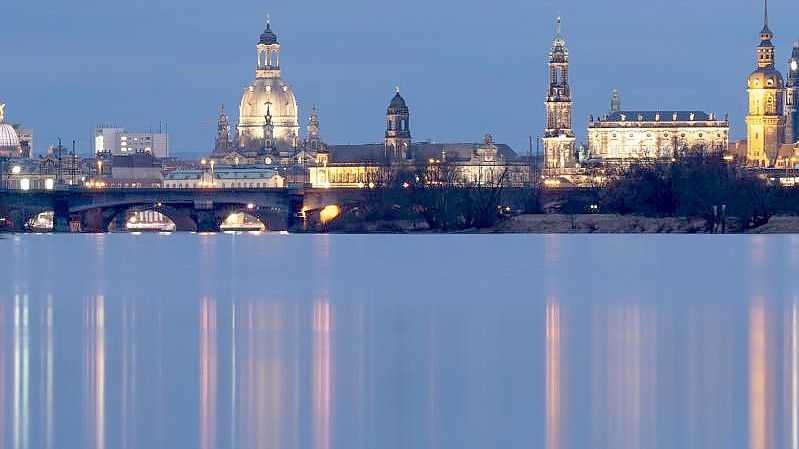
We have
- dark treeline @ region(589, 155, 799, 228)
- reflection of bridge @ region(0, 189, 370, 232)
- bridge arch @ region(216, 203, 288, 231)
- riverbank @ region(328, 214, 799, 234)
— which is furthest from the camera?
bridge arch @ region(216, 203, 288, 231)

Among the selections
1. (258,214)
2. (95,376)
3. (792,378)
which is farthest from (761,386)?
(258,214)

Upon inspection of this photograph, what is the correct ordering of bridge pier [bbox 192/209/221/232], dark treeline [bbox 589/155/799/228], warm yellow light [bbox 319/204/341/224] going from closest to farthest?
dark treeline [bbox 589/155/799/228] < warm yellow light [bbox 319/204/341/224] < bridge pier [bbox 192/209/221/232]

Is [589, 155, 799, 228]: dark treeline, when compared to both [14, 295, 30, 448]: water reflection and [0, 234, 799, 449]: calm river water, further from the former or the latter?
[14, 295, 30, 448]: water reflection

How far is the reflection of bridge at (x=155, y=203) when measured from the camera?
153 metres

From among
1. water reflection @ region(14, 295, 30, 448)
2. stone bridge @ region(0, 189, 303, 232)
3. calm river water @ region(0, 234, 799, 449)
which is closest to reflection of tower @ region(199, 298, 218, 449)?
calm river water @ region(0, 234, 799, 449)

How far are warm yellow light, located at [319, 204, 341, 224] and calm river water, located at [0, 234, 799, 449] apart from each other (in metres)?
94.0

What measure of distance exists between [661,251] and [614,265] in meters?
15.9

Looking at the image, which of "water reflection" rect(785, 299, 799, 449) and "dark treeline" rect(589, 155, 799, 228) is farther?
"dark treeline" rect(589, 155, 799, 228)

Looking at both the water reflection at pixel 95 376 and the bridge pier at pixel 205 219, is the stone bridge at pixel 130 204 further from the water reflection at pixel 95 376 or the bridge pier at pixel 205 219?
the water reflection at pixel 95 376

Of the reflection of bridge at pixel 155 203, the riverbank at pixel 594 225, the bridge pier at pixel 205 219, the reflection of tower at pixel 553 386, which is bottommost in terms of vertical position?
the reflection of tower at pixel 553 386

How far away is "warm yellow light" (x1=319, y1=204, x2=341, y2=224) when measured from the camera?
155875 mm

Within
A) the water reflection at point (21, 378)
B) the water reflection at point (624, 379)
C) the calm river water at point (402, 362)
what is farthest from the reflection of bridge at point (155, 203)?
the water reflection at point (624, 379)

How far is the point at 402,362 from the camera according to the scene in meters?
31.4

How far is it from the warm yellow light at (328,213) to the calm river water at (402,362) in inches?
3702
